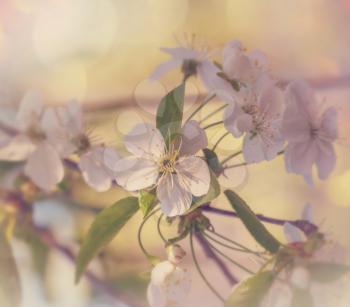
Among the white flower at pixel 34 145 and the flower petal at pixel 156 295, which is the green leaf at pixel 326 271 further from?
the white flower at pixel 34 145

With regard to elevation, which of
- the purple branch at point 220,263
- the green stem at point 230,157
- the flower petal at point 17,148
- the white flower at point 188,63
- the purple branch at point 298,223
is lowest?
the purple branch at point 220,263

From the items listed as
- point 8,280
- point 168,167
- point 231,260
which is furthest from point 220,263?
point 8,280

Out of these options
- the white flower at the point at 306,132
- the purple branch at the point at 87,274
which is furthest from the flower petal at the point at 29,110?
the white flower at the point at 306,132

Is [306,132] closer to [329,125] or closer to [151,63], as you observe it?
[329,125]

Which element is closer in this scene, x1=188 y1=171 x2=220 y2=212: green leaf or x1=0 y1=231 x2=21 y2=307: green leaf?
x1=188 y1=171 x2=220 y2=212: green leaf

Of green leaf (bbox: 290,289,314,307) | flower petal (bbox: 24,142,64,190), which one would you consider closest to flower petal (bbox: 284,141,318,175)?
green leaf (bbox: 290,289,314,307)

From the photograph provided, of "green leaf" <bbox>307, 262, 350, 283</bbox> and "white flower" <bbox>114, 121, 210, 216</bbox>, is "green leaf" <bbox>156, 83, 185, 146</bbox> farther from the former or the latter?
"green leaf" <bbox>307, 262, 350, 283</bbox>
